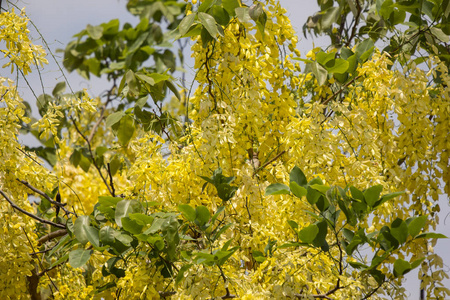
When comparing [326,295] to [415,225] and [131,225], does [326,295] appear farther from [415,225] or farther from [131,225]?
[131,225]

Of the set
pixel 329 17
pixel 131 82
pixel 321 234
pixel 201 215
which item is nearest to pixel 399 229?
pixel 321 234

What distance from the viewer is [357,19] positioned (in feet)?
5.90

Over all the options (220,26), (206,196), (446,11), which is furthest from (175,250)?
(446,11)

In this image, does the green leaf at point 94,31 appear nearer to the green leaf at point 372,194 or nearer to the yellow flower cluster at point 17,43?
the yellow flower cluster at point 17,43

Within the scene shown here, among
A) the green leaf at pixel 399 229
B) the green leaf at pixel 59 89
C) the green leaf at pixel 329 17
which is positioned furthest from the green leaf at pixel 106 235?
the green leaf at pixel 59 89

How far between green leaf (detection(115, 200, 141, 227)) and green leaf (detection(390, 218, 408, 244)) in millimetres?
494

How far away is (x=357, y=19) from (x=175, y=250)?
1.05 meters

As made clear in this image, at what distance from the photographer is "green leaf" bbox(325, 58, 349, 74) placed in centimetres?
124

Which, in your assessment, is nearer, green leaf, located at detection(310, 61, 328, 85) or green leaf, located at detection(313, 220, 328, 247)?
green leaf, located at detection(313, 220, 328, 247)

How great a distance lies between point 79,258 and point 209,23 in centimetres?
53

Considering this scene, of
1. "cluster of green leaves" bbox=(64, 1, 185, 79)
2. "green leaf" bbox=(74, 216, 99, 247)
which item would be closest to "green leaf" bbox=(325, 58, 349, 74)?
"green leaf" bbox=(74, 216, 99, 247)

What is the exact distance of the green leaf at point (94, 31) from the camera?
339 cm

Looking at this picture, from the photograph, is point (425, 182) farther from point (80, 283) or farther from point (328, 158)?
point (80, 283)

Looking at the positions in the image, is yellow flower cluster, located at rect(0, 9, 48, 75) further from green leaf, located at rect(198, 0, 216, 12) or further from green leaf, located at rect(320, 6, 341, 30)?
green leaf, located at rect(320, 6, 341, 30)
